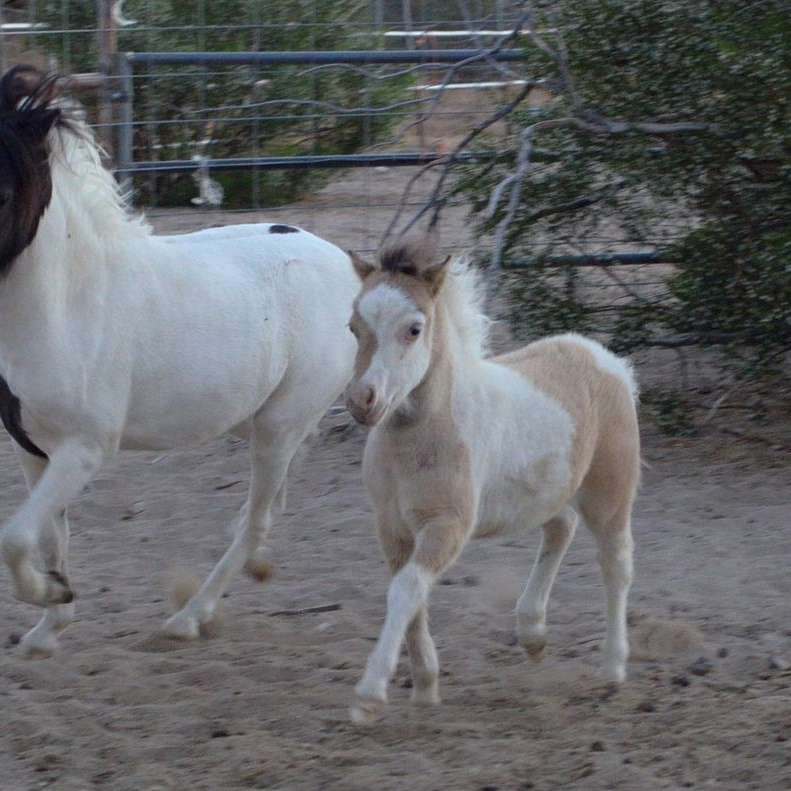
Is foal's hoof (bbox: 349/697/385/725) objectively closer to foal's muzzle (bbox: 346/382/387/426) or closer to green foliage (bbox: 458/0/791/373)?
foal's muzzle (bbox: 346/382/387/426)

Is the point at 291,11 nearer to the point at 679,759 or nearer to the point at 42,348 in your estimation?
the point at 42,348

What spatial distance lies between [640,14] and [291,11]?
623 centimetres

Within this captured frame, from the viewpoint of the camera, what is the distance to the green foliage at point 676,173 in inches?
265

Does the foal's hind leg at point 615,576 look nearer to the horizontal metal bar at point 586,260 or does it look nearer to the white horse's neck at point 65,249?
the white horse's neck at point 65,249

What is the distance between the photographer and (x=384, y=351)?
142 inches

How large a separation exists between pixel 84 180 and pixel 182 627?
1.62 m

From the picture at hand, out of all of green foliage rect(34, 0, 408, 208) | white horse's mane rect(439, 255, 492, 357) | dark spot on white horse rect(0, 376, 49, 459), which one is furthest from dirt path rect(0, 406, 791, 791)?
green foliage rect(34, 0, 408, 208)

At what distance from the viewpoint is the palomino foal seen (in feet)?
11.9

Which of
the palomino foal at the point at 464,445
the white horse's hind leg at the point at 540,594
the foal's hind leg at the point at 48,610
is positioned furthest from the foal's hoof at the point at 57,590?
the white horse's hind leg at the point at 540,594

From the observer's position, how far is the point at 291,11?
12672 millimetres

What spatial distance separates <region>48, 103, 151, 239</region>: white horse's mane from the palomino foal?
44.4 inches

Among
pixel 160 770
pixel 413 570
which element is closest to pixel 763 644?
pixel 413 570

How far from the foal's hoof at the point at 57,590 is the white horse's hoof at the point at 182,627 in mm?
535

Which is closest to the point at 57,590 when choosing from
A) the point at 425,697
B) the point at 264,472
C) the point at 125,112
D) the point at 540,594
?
the point at 264,472
